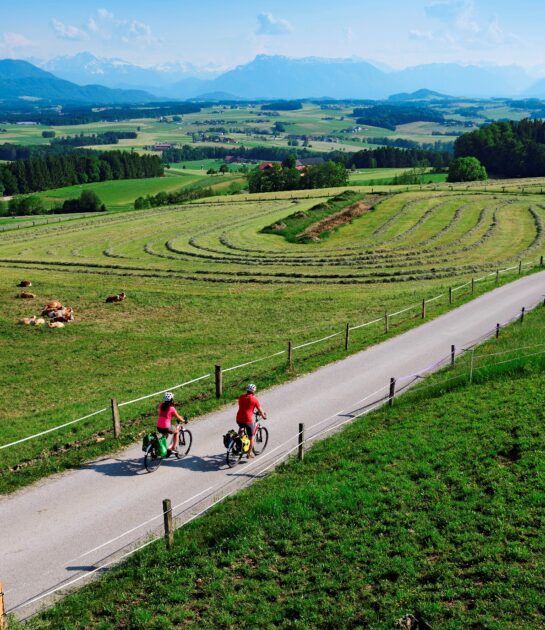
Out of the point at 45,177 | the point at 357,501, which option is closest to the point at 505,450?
the point at 357,501

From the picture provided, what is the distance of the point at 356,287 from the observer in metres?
52.5

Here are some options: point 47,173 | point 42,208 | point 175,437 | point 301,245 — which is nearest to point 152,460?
point 175,437

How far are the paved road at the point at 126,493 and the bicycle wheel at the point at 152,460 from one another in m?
0.29

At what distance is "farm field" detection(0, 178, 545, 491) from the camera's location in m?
27.5

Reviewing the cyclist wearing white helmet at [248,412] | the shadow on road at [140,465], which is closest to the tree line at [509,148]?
the cyclist wearing white helmet at [248,412]

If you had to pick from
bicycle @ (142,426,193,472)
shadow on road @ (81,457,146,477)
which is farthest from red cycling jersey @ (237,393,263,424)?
shadow on road @ (81,457,146,477)

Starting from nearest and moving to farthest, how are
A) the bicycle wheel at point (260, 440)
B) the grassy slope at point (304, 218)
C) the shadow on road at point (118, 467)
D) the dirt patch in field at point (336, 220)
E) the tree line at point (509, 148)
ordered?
the shadow on road at point (118, 467) < the bicycle wheel at point (260, 440) < the dirt patch in field at point (336, 220) < the grassy slope at point (304, 218) < the tree line at point (509, 148)

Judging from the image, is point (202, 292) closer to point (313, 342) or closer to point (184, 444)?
point (313, 342)

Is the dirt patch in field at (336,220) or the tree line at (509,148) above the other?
the tree line at (509,148)

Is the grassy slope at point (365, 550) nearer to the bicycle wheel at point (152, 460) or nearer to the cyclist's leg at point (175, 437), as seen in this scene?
the cyclist's leg at point (175, 437)

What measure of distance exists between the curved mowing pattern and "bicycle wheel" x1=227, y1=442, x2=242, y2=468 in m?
37.1

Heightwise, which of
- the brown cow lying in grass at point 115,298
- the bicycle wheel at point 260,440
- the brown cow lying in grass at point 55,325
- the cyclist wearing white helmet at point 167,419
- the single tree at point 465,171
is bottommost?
the brown cow lying in grass at point 55,325

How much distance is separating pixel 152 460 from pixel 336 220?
7349cm

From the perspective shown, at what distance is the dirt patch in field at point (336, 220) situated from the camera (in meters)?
81.1
